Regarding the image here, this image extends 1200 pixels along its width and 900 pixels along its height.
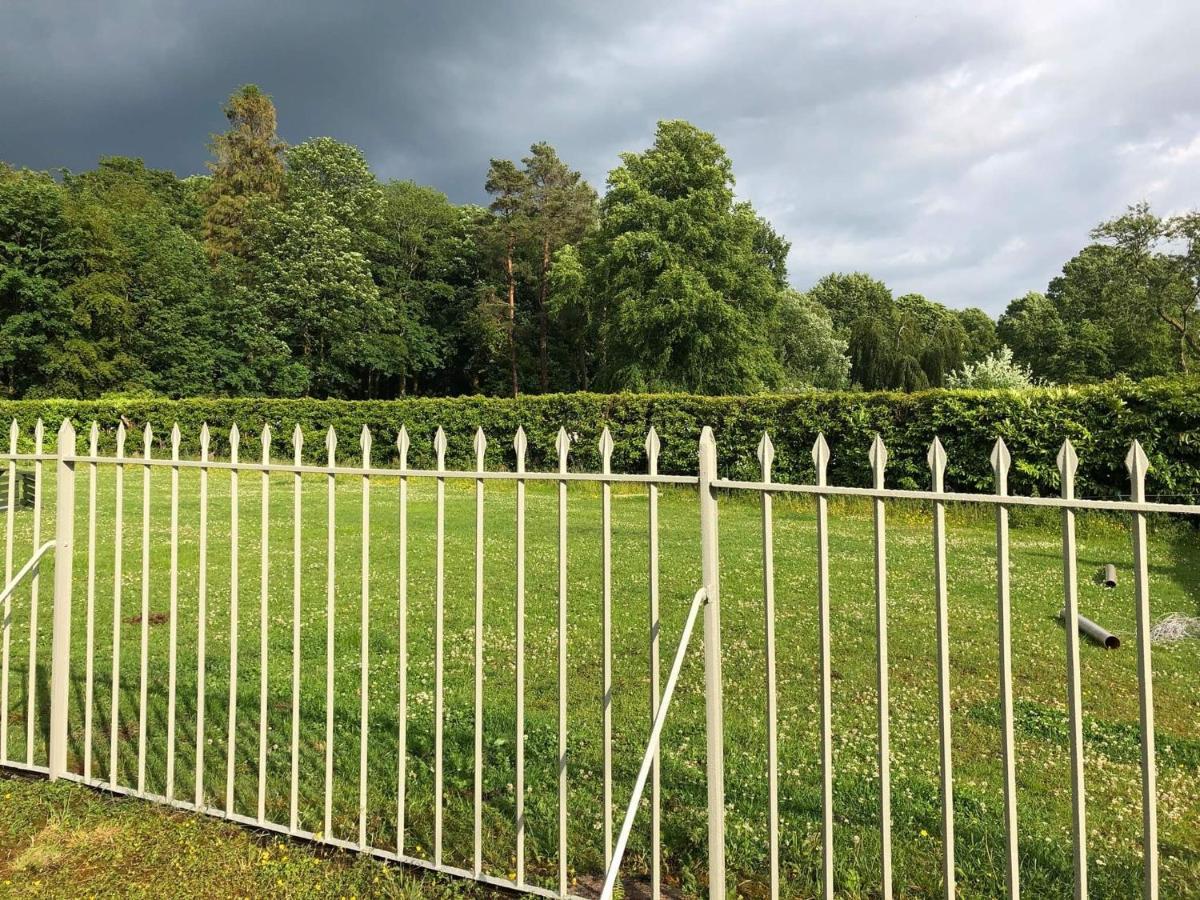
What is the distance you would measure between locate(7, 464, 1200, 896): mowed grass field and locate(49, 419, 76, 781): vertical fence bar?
9.5 inches

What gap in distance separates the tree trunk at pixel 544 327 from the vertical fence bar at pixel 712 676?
116 ft

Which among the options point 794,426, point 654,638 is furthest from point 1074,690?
point 794,426

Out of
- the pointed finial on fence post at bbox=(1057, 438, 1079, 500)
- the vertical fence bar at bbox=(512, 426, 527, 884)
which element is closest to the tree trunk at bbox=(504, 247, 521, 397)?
the vertical fence bar at bbox=(512, 426, 527, 884)

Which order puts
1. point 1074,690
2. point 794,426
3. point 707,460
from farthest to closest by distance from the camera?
point 794,426 → point 707,460 → point 1074,690

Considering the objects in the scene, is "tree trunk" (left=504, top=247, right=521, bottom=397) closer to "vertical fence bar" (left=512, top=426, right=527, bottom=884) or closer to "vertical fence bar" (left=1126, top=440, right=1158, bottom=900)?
"vertical fence bar" (left=512, top=426, right=527, bottom=884)

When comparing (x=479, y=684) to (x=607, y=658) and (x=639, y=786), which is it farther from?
(x=639, y=786)

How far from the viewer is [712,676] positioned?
244 cm

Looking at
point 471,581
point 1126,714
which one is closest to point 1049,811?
point 1126,714

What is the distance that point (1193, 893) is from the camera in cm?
263

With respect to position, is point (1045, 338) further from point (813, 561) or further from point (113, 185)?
point (113, 185)

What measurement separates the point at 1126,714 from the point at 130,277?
38420mm

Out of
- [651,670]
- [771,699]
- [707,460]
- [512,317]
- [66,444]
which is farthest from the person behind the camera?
[512,317]

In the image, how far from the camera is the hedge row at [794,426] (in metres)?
11.3

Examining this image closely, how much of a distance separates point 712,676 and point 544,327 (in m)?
36.5
